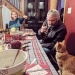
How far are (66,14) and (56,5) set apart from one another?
4.27 ft

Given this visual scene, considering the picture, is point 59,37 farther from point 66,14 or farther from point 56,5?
point 56,5

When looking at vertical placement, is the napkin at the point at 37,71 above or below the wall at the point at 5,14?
below

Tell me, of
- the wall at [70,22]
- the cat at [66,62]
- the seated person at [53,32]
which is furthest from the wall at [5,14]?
the cat at [66,62]

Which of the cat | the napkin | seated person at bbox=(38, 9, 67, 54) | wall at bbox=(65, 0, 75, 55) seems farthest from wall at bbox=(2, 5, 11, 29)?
the napkin

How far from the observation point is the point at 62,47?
162 centimetres

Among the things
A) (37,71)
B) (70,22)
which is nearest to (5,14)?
(70,22)

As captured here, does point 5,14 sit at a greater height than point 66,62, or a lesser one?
greater

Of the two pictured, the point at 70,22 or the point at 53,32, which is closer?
the point at 53,32

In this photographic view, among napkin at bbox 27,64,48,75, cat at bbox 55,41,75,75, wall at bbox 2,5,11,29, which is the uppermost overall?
wall at bbox 2,5,11,29

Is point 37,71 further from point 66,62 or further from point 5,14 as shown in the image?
point 5,14

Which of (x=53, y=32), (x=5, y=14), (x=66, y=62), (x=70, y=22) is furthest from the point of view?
(x=5, y=14)

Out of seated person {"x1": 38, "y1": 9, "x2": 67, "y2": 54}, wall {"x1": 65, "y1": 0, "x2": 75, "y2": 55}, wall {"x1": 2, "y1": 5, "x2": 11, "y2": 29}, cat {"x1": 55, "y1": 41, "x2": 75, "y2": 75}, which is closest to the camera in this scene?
cat {"x1": 55, "y1": 41, "x2": 75, "y2": 75}

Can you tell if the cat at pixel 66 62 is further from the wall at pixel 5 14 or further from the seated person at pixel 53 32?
the wall at pixel 5 14

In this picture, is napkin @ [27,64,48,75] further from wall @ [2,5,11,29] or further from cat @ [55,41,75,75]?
wall @ [2,5,11,29]
